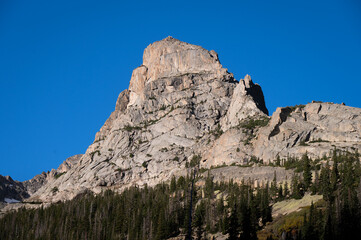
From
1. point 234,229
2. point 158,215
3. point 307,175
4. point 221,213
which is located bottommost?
point 234,229

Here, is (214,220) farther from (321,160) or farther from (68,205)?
(68,205)

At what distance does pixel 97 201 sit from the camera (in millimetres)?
195125

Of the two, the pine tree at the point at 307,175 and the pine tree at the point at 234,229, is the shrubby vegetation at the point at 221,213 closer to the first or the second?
the pine tree at the point at 234,229

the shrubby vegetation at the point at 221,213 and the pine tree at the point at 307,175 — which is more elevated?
the pine tree at the point at 307,175

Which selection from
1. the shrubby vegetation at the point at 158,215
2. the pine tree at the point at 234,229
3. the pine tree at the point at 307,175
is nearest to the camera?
the pine tree at the point at 234,229

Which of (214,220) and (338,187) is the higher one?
(338,187)

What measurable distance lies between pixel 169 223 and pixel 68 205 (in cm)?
6689

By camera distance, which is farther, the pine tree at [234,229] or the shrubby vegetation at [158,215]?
the shrubby vegetation at [158,215]

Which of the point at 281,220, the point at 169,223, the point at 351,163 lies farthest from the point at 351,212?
the point at 169,223

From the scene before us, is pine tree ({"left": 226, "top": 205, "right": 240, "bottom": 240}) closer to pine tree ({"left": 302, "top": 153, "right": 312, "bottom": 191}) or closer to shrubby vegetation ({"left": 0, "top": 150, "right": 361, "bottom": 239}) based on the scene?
shrubby vegetation ({"left": 0, "top": 150, "right": 361, "bottom": 239})

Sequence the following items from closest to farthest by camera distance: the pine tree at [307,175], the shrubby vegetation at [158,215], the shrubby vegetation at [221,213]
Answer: the shrubby vegetation at [221,213] < the shrubby vegetation at [158,215] < the pine tree at [307,175]

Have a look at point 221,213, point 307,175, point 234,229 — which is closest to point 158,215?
point 221,213

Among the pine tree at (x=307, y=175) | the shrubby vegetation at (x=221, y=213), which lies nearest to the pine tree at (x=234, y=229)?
the shrubby vegetation at (x=221, y=213)

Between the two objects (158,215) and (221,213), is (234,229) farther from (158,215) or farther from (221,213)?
(158,215)
